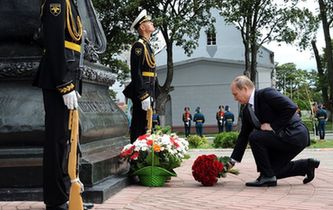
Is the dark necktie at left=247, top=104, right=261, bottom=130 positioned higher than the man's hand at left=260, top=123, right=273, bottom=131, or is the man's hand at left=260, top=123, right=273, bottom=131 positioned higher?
the dark necktie at left=247, top=104, right=261, bottom=130

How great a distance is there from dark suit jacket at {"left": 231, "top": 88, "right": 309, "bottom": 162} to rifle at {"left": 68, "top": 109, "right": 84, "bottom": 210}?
2438mm

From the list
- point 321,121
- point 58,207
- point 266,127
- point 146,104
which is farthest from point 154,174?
point 321,121

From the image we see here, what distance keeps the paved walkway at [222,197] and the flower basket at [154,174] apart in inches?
3.9

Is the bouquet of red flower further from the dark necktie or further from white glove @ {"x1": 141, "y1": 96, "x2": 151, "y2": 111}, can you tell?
white glove @ {"x1": 141, "y1": 96, "x2": 151, "y2": 111}

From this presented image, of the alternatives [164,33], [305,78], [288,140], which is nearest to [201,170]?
[288,140]

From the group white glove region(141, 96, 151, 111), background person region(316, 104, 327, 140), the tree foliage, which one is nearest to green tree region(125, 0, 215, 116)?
the tree foliage

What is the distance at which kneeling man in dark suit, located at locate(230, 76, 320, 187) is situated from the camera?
5664 mm

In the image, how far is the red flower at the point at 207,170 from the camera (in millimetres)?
5637

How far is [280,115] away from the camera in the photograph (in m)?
5.69

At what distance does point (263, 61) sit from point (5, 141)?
3964cm

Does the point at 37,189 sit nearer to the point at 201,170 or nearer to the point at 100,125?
the point at 100,125

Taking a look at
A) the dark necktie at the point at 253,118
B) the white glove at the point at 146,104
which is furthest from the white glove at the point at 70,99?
the dark necktie at the point at 253,118

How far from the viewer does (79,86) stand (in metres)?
4.39

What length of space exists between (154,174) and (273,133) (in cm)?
136
